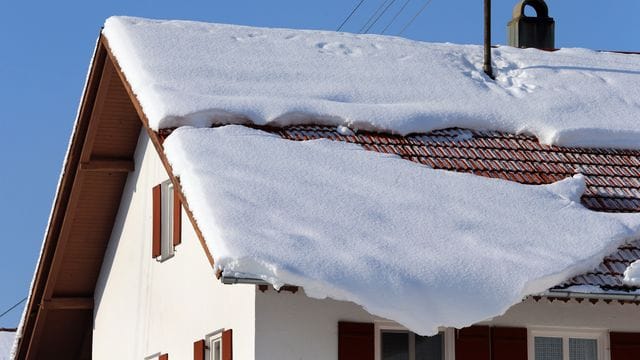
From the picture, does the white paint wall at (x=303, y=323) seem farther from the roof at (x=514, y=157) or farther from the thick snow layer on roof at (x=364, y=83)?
the thick snow layer on roof at (x=364, y=83)

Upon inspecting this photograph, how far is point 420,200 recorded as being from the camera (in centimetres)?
1505

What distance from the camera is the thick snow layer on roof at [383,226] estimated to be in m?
13.3

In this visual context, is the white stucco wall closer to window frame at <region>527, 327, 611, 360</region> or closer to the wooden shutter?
the wooden shutter

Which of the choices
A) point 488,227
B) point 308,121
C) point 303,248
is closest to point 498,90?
point 308,121

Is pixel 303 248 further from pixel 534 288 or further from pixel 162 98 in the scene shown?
pixel 162 98

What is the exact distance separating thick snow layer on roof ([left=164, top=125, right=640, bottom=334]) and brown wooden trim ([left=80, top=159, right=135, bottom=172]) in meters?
2.96

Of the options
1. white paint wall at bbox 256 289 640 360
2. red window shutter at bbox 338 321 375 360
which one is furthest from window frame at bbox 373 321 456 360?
red window shutter at bbox 338 321 375 360

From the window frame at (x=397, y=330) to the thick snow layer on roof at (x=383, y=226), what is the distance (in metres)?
0.86

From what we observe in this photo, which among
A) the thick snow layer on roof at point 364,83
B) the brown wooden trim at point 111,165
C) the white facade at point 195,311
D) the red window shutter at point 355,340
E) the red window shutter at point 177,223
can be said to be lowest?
the red window shutter at point 355,340

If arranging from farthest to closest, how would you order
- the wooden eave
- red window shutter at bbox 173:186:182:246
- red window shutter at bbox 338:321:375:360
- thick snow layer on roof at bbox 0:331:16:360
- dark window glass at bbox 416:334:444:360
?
thick snow layer on roof at bbox 0:331:16:360
the wooden eave
red window shutter at bbox 173:186:182:246
dark window glass at bbox 416:334:444:360
red window shutter at bbox 338:321:375:360

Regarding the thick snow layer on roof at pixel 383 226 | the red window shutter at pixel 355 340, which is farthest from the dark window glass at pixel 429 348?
the thick snow layer on roof at pixel 383 226

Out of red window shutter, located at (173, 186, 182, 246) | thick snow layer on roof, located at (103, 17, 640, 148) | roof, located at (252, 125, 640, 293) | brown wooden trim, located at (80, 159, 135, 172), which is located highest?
thick snow layer on roof, located at (103, 17, 640, 148)

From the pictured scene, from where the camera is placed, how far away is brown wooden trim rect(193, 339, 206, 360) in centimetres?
1559

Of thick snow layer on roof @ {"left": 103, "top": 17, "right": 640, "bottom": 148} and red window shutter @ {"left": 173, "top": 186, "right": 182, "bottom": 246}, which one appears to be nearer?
thick snow layer on roof @ {"left": 103, "top": 17, "right": 640, "bottom": 148}
